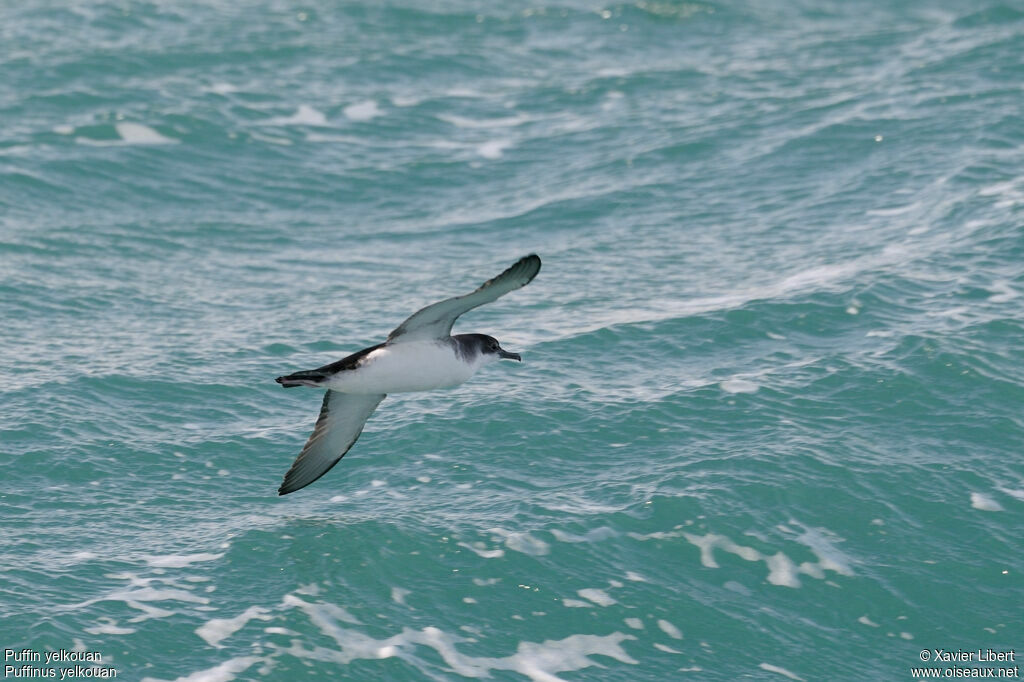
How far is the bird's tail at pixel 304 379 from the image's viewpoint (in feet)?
44.8

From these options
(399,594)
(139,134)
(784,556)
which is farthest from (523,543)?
(139,134)

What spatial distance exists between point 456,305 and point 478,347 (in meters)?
1.06

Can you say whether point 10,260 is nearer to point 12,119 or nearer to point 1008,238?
point 12,119

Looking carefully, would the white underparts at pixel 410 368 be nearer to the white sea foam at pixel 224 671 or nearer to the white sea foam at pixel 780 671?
the white sea foam at pixel 224 671

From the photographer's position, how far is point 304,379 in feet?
45.6

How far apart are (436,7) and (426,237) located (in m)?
16.3

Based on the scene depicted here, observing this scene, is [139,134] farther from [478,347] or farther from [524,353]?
[478,347]

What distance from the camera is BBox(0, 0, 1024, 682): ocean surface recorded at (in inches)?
563

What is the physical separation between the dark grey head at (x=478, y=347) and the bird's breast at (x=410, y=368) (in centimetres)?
12

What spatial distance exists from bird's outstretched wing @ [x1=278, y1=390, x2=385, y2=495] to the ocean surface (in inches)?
24.3

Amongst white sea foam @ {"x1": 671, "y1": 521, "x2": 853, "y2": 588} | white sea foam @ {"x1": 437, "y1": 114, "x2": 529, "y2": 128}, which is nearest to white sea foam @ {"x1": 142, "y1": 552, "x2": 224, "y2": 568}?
white sea foam @ {"x1": 671, "y1": 521, "x2": 853, "y2": 588}

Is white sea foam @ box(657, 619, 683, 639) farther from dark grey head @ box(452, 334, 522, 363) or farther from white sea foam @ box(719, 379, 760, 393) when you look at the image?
white sea foam @ box(719, 379, 760, 393)

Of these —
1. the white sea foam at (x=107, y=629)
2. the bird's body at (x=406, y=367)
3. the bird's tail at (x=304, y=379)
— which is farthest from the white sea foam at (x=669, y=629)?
the white sea foam at (x=107, y=629)

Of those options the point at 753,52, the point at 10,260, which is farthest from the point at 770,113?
the point at 10,260
